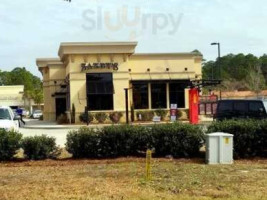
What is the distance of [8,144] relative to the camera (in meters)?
13.9

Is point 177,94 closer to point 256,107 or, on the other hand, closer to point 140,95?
point 140,95

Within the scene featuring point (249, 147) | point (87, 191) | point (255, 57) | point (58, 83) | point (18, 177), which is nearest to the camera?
point (87, 191)

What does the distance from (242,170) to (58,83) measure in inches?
1648

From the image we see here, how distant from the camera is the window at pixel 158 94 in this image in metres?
45.1

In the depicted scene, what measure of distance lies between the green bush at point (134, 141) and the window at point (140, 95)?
30549 mm

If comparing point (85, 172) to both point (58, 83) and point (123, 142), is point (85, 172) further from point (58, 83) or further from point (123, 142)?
point (58, 83)

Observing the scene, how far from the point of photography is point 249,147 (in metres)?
14.1

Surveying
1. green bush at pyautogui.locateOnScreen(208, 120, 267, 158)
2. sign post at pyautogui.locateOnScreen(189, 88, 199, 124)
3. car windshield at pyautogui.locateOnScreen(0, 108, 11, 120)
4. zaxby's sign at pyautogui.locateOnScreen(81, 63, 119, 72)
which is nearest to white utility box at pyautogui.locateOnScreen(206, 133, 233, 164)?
green bush at pyautogui.locateOnScreen(208, 120, 267, 158)

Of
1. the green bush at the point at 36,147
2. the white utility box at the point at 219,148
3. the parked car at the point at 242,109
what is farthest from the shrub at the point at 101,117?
the white utility box at the point at 219,148

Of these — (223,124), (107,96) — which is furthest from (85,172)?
(107,96)

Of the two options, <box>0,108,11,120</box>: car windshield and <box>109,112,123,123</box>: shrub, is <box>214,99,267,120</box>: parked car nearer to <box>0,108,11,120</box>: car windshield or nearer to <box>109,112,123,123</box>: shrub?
<box>0,108,11,120</box>: car windshield

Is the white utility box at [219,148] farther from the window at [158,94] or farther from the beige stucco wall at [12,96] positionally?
the beige stucco wall at [12,96]

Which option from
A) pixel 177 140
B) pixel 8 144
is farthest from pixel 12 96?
pixel 177 140

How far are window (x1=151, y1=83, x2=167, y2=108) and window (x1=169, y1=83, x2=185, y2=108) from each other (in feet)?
2.17
